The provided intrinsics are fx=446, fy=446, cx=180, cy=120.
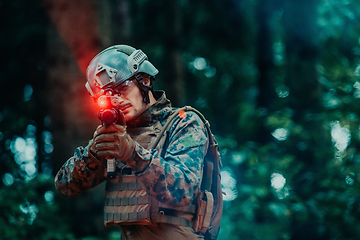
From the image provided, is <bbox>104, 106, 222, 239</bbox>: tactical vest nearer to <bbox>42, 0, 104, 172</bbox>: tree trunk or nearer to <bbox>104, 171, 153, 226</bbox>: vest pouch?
<bbox>104, 171, 153, 226</bbox>: vest pouch

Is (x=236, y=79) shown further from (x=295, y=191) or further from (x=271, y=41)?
(x=295, y=191)

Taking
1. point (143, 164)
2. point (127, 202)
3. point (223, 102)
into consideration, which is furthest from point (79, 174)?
point (223, 102)

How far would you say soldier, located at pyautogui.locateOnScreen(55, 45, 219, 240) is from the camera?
229cm

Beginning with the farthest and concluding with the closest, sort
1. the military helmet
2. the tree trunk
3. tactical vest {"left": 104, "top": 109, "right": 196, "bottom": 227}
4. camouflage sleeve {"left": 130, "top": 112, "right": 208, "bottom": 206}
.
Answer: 1. the tree trunk
2. the military helmet
3. tactical vest {"left": 104, "top": 109, "right": 196, "bottom": 227}
4. camouflage sleeve {"left": 130, "top": 112, "right": 208, "bottom": 206}

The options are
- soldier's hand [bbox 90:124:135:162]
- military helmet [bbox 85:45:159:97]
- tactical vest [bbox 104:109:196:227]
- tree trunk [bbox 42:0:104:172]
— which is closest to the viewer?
soldier's hand [bbox 90:124:135:162]

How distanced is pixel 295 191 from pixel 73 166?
4.47m

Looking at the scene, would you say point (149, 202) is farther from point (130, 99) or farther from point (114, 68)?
point (114, 68)

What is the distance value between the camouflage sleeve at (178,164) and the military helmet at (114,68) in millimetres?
392

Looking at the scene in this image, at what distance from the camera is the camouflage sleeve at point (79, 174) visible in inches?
102

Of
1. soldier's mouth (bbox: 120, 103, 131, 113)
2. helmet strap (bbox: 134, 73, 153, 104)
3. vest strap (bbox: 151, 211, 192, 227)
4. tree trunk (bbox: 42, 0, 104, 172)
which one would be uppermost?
tree trunk (bbox: 42, 0, 104, 172)

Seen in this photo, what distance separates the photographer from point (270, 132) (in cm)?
709

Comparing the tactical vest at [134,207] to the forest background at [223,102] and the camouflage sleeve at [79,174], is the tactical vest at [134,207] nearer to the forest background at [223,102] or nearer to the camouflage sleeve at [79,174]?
the camouflage sleeve at [79,174]

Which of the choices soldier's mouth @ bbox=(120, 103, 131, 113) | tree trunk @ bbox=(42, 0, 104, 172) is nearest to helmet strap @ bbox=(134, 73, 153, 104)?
soldier's mouth @ bbox=(120, 103, 131, 113)

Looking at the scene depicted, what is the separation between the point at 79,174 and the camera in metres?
2.62
